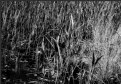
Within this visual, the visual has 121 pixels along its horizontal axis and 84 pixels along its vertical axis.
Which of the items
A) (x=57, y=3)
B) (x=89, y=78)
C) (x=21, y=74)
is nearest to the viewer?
(x=89, y=78)

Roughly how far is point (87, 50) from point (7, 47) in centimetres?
75

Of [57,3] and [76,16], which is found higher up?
[57,3]

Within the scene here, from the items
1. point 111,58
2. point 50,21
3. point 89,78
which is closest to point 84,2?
point 50,21

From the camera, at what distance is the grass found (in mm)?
1608

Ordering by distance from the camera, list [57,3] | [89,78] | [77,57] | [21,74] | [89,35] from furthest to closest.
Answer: [57,3]
[89,35]
[77,57]
[21,74]
[89,78]

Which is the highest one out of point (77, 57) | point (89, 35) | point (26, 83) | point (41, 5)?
point (41, 5)

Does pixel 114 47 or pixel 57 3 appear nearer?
pixel 114 47

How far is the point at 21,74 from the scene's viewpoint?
1.60m

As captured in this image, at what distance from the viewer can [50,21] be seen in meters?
2.32

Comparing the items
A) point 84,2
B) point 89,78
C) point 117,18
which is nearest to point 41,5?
point 84,2

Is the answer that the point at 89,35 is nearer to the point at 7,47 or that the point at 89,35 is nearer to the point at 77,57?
the point at 77,57

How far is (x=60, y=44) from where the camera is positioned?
5.55 feet

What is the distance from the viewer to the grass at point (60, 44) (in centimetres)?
161

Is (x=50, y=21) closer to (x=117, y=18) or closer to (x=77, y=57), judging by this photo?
(x=77, y=57)
